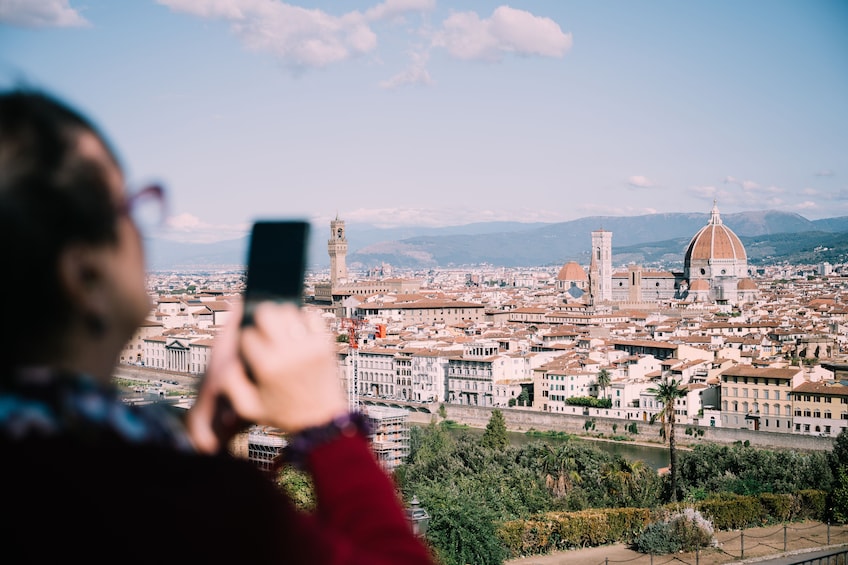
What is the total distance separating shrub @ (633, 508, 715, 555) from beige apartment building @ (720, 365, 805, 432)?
8.66 meters

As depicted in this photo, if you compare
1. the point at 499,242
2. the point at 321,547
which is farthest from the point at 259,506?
the point at 499,242

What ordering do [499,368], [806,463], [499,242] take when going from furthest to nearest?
1. [499,242]
2. [499,368]
3. [806,463]

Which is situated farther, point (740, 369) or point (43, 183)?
point (740, 369)

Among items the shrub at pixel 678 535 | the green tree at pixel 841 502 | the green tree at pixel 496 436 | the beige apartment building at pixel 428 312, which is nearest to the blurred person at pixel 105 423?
the shrub at pixel 678 535

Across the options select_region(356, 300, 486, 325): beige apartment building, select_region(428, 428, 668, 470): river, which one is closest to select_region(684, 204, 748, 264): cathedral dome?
select_region(356, 300, 486, 325): beige apartment building

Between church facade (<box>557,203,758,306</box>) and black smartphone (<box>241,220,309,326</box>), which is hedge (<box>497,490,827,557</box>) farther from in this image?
church facade (<box>557,203,758,306</box>)

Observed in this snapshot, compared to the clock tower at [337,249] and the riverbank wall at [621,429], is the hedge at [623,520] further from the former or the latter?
the clock tower at [337,249]

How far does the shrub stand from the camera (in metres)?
9.30

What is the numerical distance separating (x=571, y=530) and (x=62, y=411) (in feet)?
32.4

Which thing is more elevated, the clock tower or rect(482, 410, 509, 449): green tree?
the clock tower

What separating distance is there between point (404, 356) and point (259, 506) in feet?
76.5

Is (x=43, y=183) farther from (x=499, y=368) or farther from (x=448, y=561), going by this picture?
(x=499, y=368)

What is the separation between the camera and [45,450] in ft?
1.12

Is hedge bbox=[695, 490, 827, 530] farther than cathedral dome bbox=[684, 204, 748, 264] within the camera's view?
No
